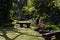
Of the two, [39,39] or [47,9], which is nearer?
[39,39]

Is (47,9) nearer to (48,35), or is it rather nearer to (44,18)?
(44,18)

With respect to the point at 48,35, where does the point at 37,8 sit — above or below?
below

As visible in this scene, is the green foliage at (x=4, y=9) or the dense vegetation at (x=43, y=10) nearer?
the dense vegetation at (x=43, y=10)

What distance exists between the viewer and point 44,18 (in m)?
Result: 19.3

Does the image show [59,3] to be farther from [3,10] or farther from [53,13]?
[3,10]

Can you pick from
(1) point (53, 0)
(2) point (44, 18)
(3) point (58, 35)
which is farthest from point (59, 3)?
(3) point (58, 35)

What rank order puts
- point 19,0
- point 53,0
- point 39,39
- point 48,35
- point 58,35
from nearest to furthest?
point 48,35 < point 58,35 < point 39,39 < point 53,0 < point 19,0

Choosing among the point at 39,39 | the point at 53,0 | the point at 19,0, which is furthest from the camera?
the point at 19,0

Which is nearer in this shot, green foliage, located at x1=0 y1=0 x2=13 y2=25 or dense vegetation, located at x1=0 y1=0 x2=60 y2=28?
dense vegetation, located at x1=0 y1=0 x2=60 y2=28

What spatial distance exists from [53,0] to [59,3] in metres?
0.81

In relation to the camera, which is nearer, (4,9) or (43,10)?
(43,10)

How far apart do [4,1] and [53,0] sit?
5.27m

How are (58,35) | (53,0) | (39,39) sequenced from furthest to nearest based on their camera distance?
(53,0)
(39,39)
(58,35)

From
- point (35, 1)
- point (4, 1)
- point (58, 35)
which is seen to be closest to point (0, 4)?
point (4, 1)
